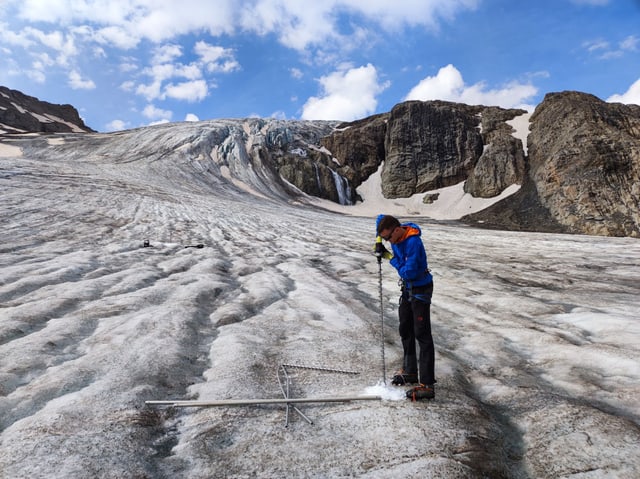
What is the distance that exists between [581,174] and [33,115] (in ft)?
389

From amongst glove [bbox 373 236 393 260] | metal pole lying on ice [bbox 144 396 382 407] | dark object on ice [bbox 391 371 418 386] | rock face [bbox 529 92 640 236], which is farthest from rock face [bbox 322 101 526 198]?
metal pole lying on ice [bbox 144 396 382 407]

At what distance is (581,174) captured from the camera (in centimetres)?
3862

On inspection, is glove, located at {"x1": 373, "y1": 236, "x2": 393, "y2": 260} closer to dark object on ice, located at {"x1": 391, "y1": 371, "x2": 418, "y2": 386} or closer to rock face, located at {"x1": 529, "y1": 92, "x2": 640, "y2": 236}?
dark object on ice, located at {"x1": 391, "y1": 371, "x2": 418, "y2": 386}

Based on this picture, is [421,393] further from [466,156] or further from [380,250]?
[466,156]

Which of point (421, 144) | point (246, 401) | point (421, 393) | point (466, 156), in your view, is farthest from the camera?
point (421, 144)

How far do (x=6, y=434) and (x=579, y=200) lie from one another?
4500 cm

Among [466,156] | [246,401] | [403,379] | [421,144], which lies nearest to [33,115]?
[421,144]

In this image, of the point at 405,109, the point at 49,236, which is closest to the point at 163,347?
the point at 49,236

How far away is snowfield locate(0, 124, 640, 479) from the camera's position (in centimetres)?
349

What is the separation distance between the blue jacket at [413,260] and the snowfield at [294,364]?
1.43 m

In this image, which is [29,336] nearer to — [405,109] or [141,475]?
[141,475]

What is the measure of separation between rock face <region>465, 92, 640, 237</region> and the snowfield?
27059 millimetres

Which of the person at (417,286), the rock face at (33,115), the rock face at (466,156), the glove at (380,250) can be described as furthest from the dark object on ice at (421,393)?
the rock face at (33,115)

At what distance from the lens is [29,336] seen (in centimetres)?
572
